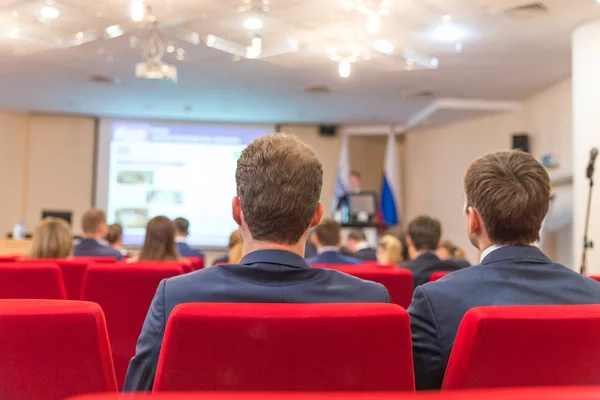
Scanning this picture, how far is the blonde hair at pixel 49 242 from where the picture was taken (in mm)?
3994

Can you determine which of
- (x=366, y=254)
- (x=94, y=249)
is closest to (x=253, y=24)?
(x=366, y=254)

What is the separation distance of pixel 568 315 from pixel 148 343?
2.62ft

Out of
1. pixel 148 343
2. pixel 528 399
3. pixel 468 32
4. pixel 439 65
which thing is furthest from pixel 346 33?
pixel 528 399

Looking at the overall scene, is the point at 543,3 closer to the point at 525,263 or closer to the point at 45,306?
the point at 525,263

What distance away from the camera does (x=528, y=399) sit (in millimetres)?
524

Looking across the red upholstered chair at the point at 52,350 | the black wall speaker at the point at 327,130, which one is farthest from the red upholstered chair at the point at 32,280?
the black wall speaker at the point at 327,130

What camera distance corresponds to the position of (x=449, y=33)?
23.2 ft

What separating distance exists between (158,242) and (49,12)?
3535 mm

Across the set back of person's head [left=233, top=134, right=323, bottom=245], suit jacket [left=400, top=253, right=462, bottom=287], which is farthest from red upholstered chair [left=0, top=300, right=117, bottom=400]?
suit jacket [left=400, top=253, right=462, bottom=287]

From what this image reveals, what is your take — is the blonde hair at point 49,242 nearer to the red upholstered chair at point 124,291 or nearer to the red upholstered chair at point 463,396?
the red upholstered chair at point 124,291

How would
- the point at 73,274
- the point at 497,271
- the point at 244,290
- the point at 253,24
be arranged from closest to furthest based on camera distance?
the point at 244,290 < the point at 497,271 < the point at 73,274 < the point at 253,24

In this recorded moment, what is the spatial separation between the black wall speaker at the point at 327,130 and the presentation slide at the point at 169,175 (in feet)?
5.31

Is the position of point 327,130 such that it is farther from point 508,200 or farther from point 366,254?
point 508,200

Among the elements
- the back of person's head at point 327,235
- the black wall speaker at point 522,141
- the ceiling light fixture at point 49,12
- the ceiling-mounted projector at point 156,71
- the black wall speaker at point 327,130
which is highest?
the ceiling light fixture at point 49,12
